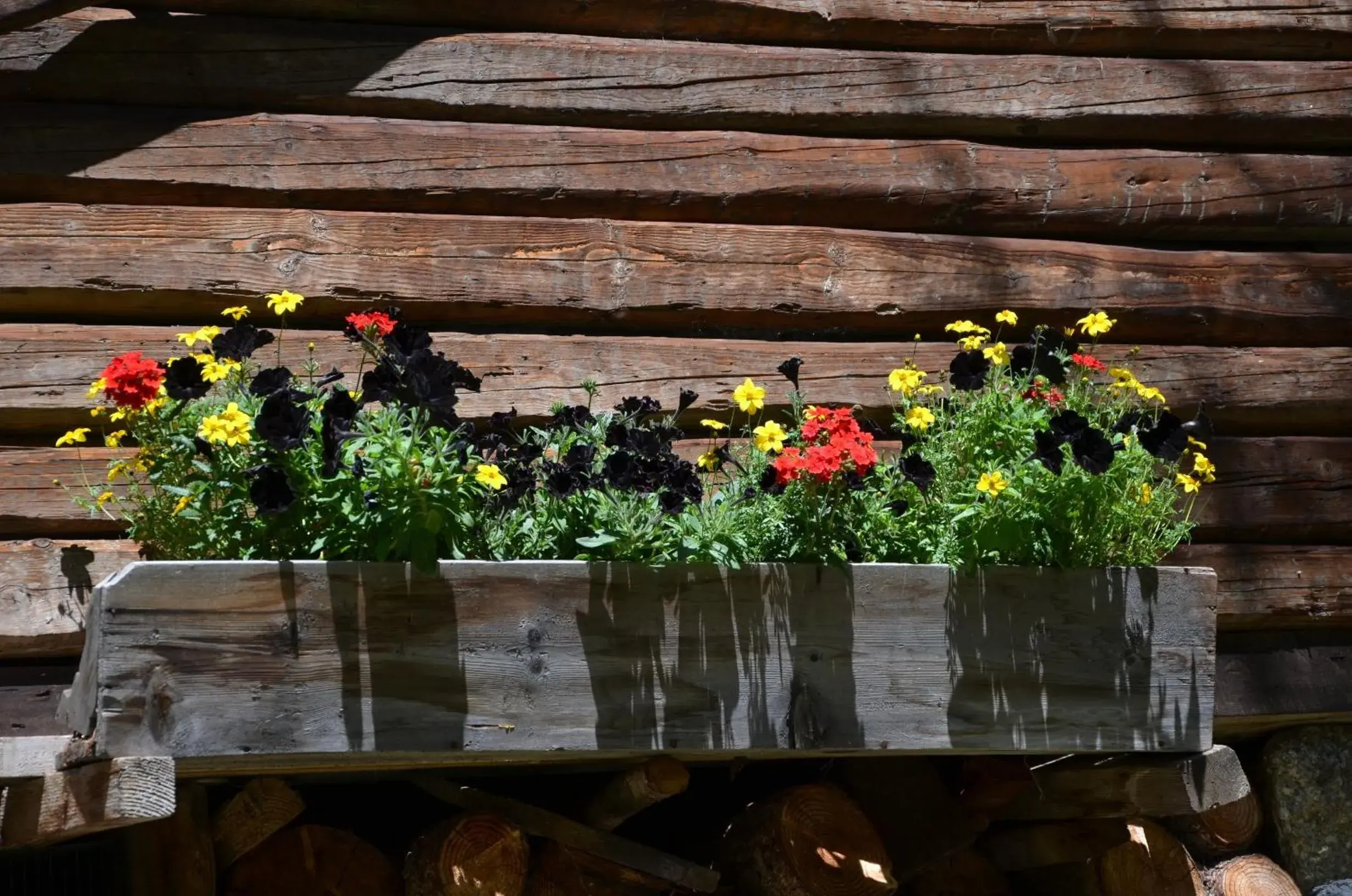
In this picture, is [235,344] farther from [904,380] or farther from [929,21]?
[929,21]

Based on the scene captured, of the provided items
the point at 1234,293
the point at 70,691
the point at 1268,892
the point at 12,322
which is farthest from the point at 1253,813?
the point at 12,322

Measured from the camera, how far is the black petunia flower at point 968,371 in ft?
9.77

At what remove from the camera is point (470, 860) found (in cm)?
304

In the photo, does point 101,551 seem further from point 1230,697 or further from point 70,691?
point 1230,697

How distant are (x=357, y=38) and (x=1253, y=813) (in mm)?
3199

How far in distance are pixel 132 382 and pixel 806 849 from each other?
6.00ft

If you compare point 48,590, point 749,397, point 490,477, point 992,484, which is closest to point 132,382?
point 490,477

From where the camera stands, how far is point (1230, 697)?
12.2 feet

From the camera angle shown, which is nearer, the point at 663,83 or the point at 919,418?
the point at 919,418

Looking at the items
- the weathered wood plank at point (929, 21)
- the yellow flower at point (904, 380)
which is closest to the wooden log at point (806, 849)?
the yellow flower at point (904, 380)

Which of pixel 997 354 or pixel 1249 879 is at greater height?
pixel 997 354

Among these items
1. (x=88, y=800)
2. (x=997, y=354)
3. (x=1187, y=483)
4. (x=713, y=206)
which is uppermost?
(x=713, y=206)

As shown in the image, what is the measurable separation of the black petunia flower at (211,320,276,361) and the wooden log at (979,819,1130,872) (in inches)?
89.7

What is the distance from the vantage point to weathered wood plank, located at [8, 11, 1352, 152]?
3385 mm
